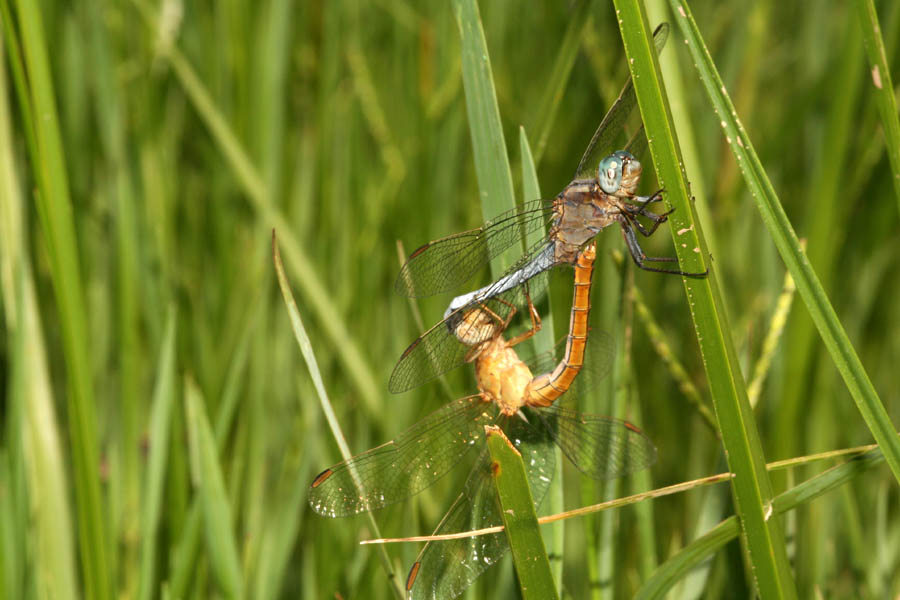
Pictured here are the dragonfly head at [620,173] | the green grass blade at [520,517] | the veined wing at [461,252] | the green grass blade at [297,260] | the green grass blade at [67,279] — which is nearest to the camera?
the green grass blade at [520,517]

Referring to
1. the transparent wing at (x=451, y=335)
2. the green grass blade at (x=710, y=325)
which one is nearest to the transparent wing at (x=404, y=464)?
the transparent wing at (x=451, y=335)

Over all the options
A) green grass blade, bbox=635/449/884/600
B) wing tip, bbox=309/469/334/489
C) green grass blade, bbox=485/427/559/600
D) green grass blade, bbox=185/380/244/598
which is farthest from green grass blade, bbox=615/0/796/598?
green grass blade, bbox=185/380/244/598

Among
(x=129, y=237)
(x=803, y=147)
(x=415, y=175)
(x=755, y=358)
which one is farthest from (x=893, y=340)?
(x=129, y=237)

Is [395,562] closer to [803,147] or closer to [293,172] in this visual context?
[293,172]

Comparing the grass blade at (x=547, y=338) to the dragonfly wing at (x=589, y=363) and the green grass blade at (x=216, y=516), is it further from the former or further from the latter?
the green grass blade at (x=216, y=516)

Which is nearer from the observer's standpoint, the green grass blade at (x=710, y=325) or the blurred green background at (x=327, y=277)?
the green grass blade at (x=710, y=325)

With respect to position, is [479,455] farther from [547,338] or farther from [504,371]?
[547,338]

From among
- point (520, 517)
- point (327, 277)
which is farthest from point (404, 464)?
point (327, 277)
